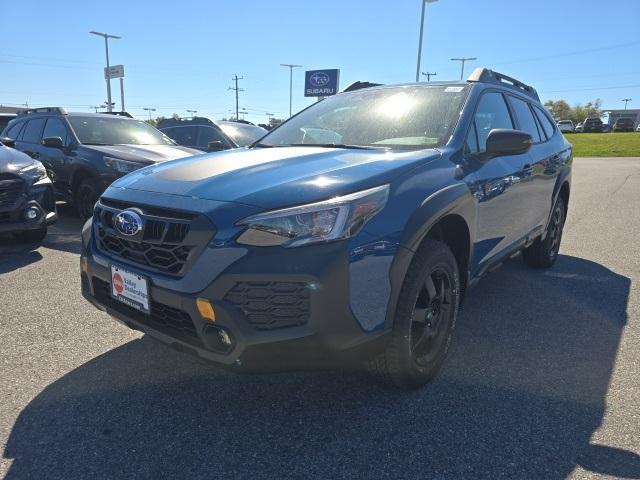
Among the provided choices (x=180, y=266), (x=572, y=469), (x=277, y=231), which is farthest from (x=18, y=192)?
(x=572, y=469)

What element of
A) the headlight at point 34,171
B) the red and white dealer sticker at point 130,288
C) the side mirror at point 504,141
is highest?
the side mirror at point 504,141

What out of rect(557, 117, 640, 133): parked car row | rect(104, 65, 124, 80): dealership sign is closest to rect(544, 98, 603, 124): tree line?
rect(557, 117, 640, 133): parked car row

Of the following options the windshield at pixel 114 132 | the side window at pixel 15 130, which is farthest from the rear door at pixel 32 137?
the windshield at pixel 114 132

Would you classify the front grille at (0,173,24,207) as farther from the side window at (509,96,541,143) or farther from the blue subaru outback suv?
the side window at (509,96,541,143)

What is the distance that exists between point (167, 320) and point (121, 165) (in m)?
4.68

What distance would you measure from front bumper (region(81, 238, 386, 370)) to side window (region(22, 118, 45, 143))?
7.01 metres

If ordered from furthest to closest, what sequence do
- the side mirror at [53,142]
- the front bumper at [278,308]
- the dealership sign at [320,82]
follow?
the dealership sign at [320,82]
the side mirror at [53,142]
the front bumper at [278,308]

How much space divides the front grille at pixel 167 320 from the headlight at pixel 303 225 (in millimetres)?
448

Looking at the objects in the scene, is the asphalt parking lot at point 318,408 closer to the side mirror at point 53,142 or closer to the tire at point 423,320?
the tire at point 423,320

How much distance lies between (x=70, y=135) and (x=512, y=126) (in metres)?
5.91

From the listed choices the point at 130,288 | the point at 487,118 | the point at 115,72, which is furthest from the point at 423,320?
the point at 115,72

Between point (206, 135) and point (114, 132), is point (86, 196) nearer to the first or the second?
point (114, 132)

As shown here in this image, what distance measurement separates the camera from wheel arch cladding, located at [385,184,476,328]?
7.24 ft

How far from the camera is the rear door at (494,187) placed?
3000 millimetres
